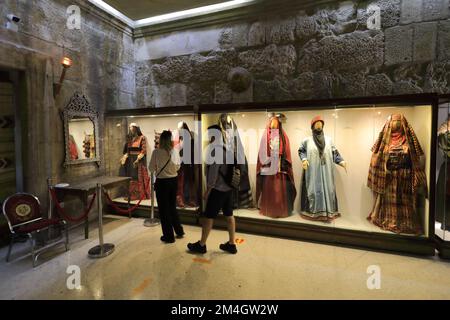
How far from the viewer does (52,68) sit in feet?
10.7

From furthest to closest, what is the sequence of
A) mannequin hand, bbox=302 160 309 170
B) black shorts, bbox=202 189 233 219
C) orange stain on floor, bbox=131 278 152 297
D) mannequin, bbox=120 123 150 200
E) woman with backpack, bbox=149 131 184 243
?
mannequin, bbox=120 123 150 200
mannequin hand, bbox=302 160 309 170
woman with backpack, bbox=149 131 184 243
black shorts, bbox=202 189 233 219
orange stain on floor, bbox=131 278 152 297

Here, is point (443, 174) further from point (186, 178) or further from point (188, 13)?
point (188, 13)

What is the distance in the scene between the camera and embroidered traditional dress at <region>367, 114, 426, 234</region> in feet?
9.26

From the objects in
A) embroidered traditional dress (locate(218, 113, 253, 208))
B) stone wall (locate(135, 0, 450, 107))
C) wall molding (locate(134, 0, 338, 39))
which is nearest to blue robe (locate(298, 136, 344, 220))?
embroidered traditional dress (locate(218, 113, 253, 208))

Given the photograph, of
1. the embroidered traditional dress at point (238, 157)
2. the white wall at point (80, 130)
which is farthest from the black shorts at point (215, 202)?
the white wall at point (80, 130)

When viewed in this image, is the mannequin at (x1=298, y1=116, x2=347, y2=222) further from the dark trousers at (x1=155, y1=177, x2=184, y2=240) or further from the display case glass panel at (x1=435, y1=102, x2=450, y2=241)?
the dark trousers at (x1=155, y1=177, x2=184, y2=240)

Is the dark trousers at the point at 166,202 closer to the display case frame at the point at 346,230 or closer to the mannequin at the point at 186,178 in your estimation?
the mannequin at the point at 186,178

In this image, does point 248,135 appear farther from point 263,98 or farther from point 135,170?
point 135,170

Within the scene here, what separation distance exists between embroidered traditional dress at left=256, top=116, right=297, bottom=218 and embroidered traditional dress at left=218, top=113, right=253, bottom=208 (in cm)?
29

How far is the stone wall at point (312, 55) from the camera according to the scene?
330 cm

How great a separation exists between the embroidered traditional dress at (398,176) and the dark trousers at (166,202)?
2.49 metres

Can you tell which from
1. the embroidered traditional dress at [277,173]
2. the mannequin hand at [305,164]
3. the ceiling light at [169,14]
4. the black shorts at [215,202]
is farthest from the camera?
the ceiling light at [169,14]

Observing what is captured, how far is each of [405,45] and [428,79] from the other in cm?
54

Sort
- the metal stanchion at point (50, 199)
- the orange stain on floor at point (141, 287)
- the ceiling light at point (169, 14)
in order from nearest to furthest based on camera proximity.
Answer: the orange stain on floor at point (141, 287), the metal stanchion at point (50, 199), the ceiling light at point (169, 14)
